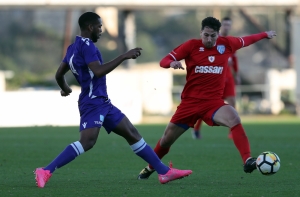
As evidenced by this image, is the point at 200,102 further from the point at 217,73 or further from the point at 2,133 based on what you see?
the point at 2,133

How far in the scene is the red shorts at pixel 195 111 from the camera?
8852 mm

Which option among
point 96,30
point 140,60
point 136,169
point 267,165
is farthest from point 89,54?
point 140,60

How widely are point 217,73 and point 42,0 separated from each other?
25.0 m

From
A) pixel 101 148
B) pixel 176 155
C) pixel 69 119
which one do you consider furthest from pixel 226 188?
pixel 69 119

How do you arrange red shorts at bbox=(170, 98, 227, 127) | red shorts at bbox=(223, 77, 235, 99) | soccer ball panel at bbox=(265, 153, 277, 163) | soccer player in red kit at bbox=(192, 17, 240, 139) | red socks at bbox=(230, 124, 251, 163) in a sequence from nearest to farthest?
soccer ball panel at bbox=(265, 153, 277, 163) < red socks at bbox=(230, 124, 251, 163) < red shorts at bbox=(170, 98, 227, 127) < soccer player in red kit at bbox=(192, 17, 240, 139) < red shorts at bbox=(223, 77, 235, 99)

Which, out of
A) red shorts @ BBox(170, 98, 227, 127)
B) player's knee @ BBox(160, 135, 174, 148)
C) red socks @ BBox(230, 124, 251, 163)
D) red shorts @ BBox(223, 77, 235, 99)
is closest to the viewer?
red socks @ BBox(230, 124, 251, 163)

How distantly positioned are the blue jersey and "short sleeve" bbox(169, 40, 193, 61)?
3.59 feet

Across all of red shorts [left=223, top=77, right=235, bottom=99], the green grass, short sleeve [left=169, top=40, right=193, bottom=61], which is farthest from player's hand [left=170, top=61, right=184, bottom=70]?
red shorts [left=223, top=77, right=235, bottom=99]

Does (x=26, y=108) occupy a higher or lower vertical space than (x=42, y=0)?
lower

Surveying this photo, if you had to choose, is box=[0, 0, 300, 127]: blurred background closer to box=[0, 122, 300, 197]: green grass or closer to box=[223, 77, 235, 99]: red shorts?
box=[0, 122, 300, 197]: green grass

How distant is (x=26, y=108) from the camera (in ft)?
69.4

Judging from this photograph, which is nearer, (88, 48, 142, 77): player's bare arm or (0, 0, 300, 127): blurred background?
(88, 48, 142, 77): player's bare arm

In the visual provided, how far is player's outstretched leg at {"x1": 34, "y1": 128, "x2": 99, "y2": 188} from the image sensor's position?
7.81 meters

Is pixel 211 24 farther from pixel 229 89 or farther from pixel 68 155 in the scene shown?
pixel 229 89
